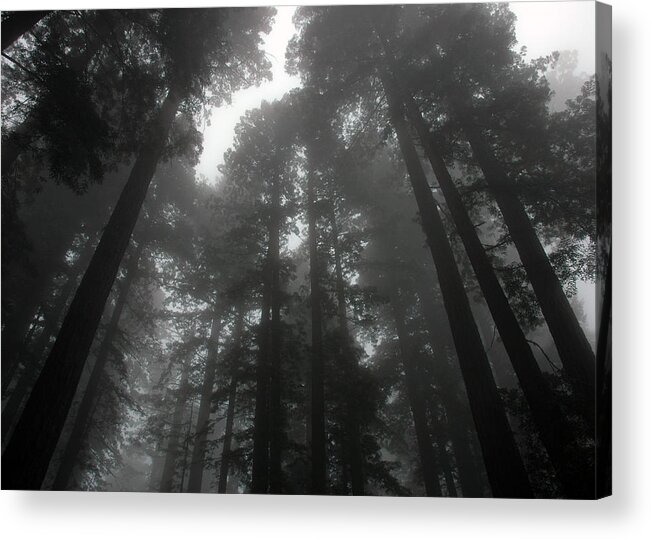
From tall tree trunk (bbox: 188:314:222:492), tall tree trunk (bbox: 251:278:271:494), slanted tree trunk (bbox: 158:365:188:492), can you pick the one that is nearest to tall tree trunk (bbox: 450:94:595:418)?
tall tree trunk (bbox: 251:278:271:494)

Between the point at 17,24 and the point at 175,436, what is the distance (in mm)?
6226

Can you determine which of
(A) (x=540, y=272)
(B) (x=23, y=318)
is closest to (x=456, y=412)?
(A) (x=540, y=272)

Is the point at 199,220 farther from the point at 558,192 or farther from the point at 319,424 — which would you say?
the point at 558,192

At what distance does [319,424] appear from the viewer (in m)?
5.76

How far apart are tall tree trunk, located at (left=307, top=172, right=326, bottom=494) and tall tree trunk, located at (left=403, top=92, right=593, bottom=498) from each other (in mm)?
2804

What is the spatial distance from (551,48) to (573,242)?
256 cm

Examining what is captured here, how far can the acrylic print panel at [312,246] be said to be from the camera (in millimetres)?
3867

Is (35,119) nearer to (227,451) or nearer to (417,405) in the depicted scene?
(227,451)

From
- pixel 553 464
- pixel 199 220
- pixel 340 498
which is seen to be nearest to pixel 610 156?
pixel 553 464

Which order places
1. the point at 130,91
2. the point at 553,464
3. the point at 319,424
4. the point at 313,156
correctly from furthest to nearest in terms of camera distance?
the point at 313,156, the point at 319,424, the point at 130,91, the point at 553,464

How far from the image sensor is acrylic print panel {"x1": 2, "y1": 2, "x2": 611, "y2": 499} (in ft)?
12.7

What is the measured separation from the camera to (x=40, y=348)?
5.70 meters

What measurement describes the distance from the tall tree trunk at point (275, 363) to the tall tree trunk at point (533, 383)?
11.7 ft

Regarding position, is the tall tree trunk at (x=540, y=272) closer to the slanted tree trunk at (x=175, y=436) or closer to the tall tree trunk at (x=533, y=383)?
the tall tree trunk at (x=533, y=383)
